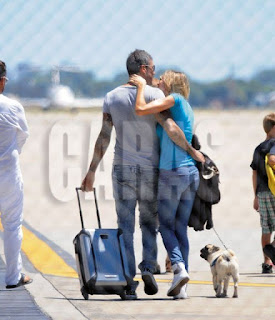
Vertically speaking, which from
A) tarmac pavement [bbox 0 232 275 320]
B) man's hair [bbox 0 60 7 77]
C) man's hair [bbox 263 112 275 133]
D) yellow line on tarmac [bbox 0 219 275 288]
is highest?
man's hair [bbox 0 60 7 77]

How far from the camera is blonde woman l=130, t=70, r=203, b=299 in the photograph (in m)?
6.35

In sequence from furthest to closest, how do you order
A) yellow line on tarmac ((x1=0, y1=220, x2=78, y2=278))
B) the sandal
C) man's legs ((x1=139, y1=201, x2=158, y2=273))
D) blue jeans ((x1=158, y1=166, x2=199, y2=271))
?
1. yellow line on tarmac ((x1=0, y1=220, x2=78, y2=278))
2. the sandal
3. man's legs ((x1=139, y1=201, x2=158, y2=273))
4. blue jeans ((x1=158, y1=166, x2=199, y2=271))

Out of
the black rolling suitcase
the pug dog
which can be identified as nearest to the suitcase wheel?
the black rolling suitcase

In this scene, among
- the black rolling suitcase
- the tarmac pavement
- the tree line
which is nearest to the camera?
the tree line

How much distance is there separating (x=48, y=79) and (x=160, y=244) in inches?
126

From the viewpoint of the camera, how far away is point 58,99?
6457mm

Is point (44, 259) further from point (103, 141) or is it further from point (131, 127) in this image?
point (131, 127)

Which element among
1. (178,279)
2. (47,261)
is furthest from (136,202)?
(47,261)

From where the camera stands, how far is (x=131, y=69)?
6.43 metres

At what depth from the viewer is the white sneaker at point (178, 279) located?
6.34 m

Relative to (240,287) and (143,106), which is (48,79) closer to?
(143,106)

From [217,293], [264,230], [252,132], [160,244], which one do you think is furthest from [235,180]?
[252,132]

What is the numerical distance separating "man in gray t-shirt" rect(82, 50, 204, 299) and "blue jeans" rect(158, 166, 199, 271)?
0.09 m

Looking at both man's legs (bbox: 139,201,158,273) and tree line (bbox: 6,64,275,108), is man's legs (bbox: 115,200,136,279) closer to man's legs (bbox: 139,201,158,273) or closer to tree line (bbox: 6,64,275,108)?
man's legs (bbox: 139,201,158,273)
